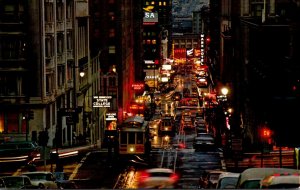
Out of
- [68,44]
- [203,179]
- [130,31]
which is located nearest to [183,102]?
[130,31]

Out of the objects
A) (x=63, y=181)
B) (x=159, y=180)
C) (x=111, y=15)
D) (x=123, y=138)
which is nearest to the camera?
(x=159, y=180)

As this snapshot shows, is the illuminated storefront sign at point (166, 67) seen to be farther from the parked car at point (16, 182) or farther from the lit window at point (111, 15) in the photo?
the parked car at point (16, 182)

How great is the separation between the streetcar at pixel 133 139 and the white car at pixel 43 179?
7.19 ft

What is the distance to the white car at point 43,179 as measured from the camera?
6020 mm

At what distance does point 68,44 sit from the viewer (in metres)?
8.83

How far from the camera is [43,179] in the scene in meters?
6.36

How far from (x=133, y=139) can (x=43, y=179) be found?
3.34 m

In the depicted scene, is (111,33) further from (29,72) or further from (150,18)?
(150,18)

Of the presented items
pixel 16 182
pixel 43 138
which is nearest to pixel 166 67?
pixel 16 182

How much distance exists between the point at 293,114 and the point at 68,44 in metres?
5.19

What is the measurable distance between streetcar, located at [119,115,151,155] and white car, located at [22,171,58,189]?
7.19 ft

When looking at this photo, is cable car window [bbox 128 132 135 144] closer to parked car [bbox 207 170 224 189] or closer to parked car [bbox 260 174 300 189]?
parked car [bbox 207 170 224 189]

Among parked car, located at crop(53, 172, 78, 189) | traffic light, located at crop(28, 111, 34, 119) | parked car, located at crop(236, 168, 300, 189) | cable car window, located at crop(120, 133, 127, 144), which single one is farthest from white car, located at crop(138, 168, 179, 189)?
cable car window, located at crop(120, 133, 127, 144)

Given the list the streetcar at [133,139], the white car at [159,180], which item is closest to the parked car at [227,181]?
the white car at [159,180]
